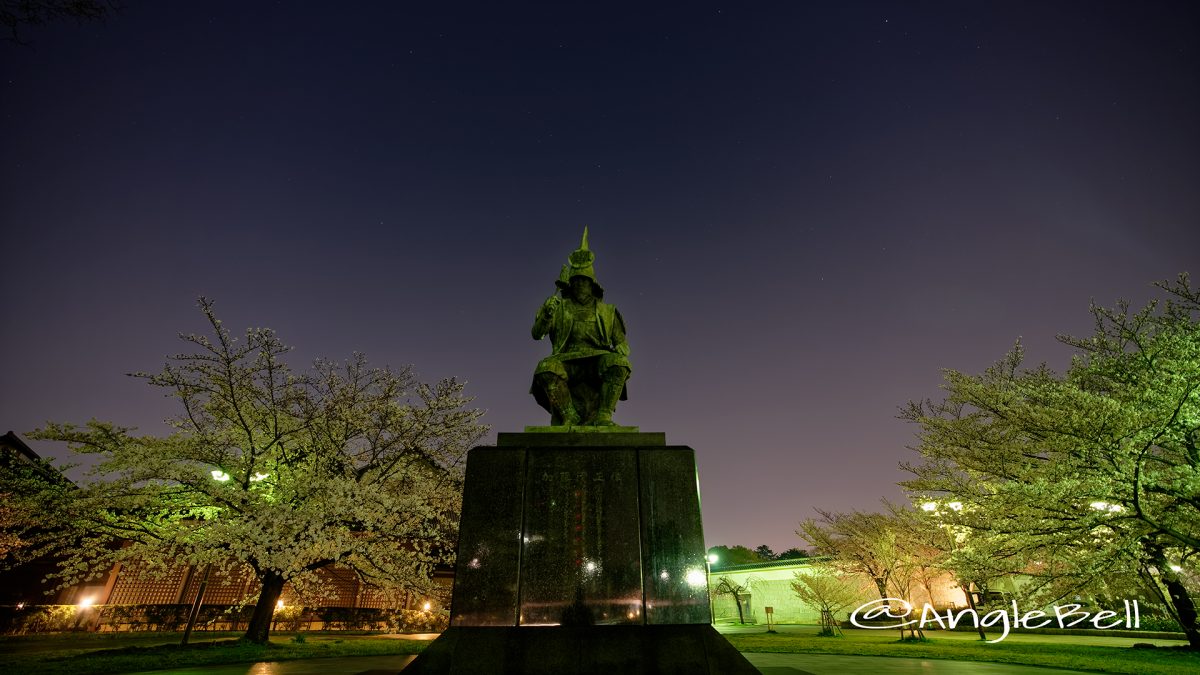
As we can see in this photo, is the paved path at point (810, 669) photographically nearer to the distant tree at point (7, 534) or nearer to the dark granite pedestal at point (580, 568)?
the dark granite pedestal at point (580, 568)

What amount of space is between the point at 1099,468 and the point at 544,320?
12628 millimetres

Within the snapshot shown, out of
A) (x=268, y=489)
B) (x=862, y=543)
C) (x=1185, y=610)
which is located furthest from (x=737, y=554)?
(x=268, y=489)

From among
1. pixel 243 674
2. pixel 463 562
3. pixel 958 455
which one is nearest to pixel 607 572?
pixel 463 562

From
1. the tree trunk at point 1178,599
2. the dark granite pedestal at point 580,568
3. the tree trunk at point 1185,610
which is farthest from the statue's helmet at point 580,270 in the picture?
the tree trunk at point 1185,610

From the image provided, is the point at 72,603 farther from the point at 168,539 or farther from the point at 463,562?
the point at 463,562

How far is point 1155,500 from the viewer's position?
1189 centimetres

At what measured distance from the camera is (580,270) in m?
7.11

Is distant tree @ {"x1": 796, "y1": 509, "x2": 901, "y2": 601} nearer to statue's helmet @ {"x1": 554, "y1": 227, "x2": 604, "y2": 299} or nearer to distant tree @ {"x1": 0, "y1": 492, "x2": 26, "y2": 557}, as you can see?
statue's helmet @ {"x1": 554, "y1": 227, "x2": 604, "y2": 299}

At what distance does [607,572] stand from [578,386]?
241cm

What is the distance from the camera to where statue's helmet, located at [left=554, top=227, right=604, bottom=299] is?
7.09 metres

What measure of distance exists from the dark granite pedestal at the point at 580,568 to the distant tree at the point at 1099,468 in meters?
10.6

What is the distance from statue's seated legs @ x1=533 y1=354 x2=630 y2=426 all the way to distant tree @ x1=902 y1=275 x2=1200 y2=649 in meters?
10.7

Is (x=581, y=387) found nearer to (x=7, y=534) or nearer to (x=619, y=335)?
(x=619, y=335)

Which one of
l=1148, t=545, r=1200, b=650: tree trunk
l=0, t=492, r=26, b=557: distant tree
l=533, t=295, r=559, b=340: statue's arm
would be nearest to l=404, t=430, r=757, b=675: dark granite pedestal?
l=533, t=295, r=559, b=340: statue's arm
